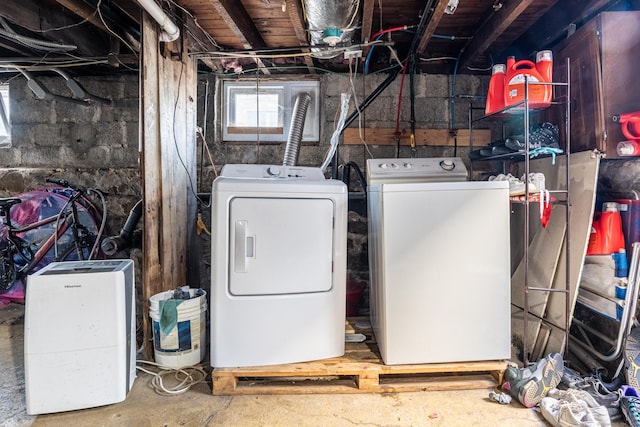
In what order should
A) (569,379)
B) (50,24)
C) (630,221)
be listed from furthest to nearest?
1. (50,24)
2. (630,221)
3. (569,379)

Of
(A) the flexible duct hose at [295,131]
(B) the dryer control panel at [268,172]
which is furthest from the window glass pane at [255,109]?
(B) the dryer control panel at [268,172]

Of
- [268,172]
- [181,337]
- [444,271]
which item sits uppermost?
[268,172]

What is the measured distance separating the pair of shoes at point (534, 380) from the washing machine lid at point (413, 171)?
1.22 meters

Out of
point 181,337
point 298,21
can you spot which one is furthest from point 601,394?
point 298,21

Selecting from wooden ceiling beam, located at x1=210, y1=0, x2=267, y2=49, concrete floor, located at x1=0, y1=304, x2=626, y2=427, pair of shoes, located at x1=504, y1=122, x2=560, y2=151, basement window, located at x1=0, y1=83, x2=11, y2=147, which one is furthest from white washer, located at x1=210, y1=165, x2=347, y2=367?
basement window, located at x1=0, y1=83, x2=11, y2=147

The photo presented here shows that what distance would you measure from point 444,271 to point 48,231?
336cm

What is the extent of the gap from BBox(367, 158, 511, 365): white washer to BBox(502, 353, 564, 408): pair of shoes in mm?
113

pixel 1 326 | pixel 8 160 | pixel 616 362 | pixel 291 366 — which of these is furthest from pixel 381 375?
pixel 8 160

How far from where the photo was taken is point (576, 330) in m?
2.24

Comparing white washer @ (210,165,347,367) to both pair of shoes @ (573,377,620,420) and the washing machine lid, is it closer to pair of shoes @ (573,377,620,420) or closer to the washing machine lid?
the washing machine lid

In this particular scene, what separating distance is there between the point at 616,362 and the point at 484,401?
73 centimetres

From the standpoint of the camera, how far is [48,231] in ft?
10.5

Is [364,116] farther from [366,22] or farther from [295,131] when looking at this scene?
[366,22]

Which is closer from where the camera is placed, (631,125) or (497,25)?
(631,125)
